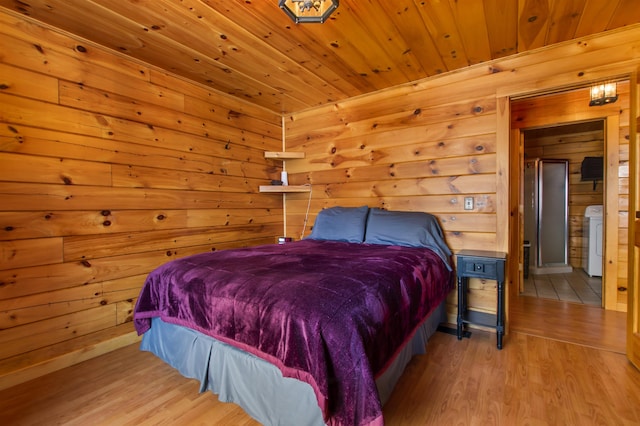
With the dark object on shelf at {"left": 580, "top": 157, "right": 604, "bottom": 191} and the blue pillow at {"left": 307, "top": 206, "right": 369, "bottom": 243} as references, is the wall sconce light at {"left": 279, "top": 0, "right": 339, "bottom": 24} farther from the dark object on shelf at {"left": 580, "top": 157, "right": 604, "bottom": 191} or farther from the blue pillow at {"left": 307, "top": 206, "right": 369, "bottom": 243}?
the dark object on shelf at {"left": 580, "top": 157, "right": 604, "bottom": 191}

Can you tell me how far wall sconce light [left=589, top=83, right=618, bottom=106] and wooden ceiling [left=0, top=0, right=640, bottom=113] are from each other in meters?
1.00

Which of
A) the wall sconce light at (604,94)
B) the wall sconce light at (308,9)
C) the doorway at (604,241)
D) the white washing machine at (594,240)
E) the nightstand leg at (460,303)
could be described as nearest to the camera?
the wall sconce light at (308,9)

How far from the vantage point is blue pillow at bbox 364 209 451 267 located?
2492 mm

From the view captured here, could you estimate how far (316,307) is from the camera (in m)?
1.23

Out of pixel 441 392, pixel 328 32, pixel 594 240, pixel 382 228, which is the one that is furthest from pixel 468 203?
pixel 594 240

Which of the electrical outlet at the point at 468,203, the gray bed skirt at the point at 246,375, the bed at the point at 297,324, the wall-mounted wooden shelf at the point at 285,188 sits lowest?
the gray bed skirt at the point at 246,375

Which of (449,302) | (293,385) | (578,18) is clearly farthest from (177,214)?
(578,18)

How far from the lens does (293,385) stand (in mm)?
1324

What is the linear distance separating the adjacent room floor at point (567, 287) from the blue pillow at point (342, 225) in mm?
2372

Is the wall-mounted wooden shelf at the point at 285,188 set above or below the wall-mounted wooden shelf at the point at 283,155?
below

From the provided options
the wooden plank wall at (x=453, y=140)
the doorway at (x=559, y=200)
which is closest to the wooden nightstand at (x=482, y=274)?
the wooden plank wall at (x=453, y=140)

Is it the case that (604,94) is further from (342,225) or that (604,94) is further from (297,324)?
(297,324)

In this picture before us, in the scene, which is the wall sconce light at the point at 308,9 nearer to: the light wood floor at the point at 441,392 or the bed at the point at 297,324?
the bed at the point at 297,324

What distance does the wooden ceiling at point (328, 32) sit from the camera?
71.0 inches
